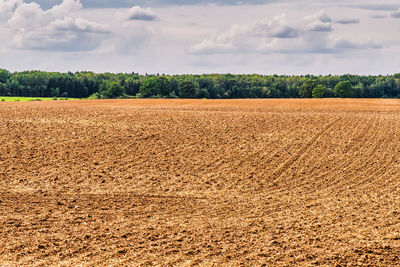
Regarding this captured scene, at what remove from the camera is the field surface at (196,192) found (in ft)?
37.3

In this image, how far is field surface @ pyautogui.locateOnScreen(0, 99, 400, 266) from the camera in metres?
11.4

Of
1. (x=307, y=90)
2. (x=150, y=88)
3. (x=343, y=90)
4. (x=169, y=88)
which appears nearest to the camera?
(x=150, y=88)

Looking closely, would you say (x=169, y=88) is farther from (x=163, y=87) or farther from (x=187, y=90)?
(x=187, y=90)

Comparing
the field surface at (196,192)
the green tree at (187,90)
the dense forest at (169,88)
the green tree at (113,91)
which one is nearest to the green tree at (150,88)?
the dense forest at (169,88)

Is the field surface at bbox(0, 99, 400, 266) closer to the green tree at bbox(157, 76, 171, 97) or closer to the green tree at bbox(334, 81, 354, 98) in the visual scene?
the green tree at bbox(157, 76, 171, 97)

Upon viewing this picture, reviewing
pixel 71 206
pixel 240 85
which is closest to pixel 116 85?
pixel 240 85

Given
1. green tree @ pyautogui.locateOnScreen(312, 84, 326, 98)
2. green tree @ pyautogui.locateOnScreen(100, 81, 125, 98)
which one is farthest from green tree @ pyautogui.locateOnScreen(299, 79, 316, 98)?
green tree @ pyautogui.locateOnScreen(100, 81, 125, 98)

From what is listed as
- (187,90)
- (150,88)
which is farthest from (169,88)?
(187,90)

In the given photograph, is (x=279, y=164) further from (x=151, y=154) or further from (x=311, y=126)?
(x=311, y=126)

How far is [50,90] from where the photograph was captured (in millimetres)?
116688

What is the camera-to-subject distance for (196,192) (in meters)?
17.8

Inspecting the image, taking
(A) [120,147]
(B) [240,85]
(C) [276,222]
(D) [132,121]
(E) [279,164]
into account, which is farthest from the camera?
(B) [240,85]

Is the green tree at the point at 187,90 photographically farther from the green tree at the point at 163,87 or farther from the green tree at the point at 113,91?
the green tree at the point at 113,91

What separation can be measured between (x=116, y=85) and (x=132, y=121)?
74941 millimetres
